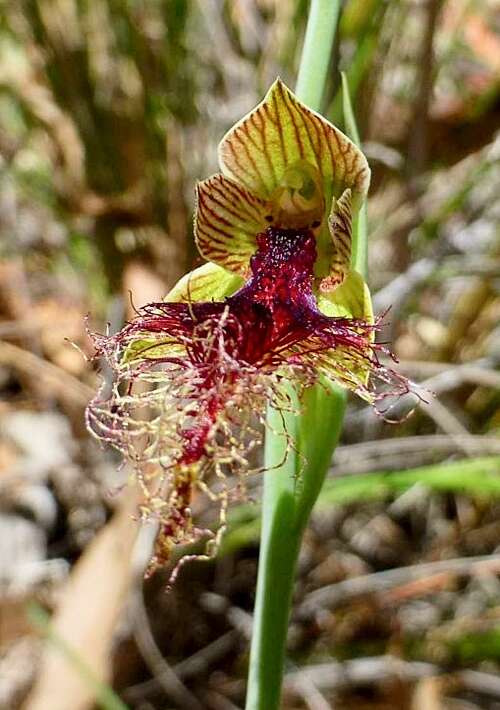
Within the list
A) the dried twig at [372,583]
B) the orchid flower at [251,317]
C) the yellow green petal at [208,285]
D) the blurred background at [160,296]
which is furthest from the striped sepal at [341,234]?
the dried twig at [372,583]

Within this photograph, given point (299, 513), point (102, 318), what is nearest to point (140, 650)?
point (102, 318)

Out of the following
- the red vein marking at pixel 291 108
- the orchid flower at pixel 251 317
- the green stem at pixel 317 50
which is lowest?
the orchid flower at pixel 251 317

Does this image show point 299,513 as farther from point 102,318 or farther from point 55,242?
point 55,242

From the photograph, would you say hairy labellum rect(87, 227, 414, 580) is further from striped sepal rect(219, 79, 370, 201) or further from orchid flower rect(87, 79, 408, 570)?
striped sepal rect(219, 79, 370, 201)

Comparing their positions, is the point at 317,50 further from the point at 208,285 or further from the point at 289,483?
the point at 289,483

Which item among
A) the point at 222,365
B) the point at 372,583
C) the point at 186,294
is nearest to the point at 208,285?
the point at 186,294

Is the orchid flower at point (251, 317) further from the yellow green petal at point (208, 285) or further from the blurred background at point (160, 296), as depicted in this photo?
the blurred background at point (160, 296)
